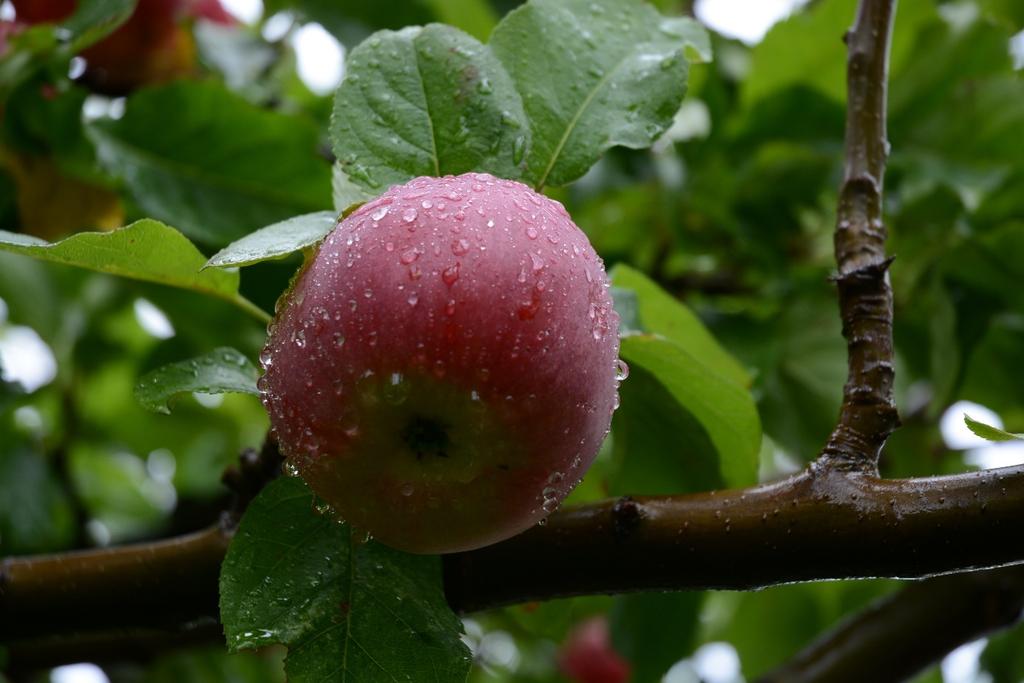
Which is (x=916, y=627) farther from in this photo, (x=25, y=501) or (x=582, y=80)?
(x=25, y=501)

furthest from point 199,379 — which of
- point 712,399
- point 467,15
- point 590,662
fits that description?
point 590,662

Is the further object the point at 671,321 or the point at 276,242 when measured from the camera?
the point at 671,321

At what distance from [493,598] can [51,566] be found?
0.27m

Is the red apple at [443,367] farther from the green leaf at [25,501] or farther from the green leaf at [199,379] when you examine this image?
the green leaf at [25,501]

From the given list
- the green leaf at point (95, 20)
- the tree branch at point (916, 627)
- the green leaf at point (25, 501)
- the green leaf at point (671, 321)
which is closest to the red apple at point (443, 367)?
the green leaf at point (671, 321)

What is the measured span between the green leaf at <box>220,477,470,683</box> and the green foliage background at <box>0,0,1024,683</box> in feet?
0.48

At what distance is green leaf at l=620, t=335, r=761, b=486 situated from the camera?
0.64 m

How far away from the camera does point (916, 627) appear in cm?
99

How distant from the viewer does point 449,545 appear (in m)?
0.49

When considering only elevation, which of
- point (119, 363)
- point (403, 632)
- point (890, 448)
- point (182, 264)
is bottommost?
point (119, 363)

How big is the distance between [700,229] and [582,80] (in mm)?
535

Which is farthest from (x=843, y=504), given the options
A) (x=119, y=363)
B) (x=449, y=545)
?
(x=119, y=363)

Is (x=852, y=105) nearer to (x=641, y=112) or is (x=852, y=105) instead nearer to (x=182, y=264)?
(x=641, y=112)

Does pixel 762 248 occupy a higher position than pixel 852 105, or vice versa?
pixel 852 105
